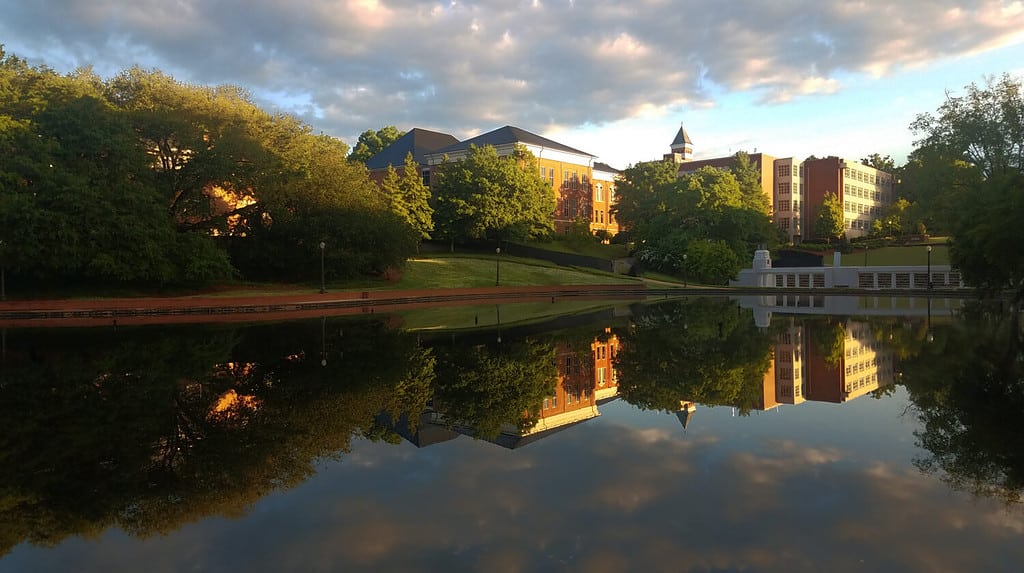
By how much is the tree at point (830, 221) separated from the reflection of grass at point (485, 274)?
4585 cm

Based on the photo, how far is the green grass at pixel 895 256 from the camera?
256 feet

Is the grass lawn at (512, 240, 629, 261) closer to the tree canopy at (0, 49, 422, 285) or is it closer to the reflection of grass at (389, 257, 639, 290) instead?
the reflection of grass at (389, 257, 639, 290)

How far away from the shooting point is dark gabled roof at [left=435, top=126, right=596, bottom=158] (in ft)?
265

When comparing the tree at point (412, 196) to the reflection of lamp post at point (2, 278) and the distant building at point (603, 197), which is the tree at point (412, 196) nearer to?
the reflection of lamp post at point (2, 278)

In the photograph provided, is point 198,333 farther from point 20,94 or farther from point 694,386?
point 20,94

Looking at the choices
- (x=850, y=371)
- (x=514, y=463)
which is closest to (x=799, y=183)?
(x=850, y=371)

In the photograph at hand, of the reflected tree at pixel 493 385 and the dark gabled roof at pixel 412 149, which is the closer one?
the reflected tree at pixel 493 385

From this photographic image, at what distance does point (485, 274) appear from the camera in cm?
6038

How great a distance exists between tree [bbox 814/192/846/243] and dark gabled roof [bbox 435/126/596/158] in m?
41.3

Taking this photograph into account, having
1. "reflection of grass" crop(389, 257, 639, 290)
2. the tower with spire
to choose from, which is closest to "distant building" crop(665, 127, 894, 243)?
the tower with spire

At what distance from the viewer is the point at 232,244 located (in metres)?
46.9

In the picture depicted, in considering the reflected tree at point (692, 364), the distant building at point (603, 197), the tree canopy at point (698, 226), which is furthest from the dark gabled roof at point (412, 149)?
the reflected tree at point (692, 364)

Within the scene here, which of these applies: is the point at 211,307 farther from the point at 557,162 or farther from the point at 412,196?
the point at 557,162

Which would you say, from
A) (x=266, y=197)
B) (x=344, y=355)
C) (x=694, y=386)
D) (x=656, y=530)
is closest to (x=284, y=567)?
(x=656, y=530)
